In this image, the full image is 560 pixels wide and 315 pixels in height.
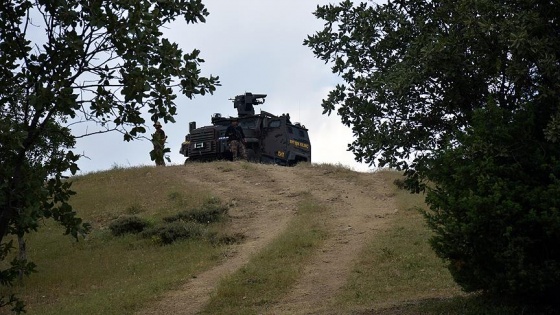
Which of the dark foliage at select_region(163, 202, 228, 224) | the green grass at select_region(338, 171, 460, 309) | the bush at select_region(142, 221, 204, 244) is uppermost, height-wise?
the dark foliage at select_region(163, 202, 228, 224)

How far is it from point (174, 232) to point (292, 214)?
417 centimetres

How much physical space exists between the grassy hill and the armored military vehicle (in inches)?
129

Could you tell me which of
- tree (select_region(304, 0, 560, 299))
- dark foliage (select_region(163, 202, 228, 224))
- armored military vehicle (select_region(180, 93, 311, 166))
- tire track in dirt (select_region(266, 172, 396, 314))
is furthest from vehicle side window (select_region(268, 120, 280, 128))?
tree (select_region(304, 0, 560, 299))

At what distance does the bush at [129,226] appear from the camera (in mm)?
25234

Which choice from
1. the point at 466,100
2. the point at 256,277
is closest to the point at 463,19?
the point at 466,100

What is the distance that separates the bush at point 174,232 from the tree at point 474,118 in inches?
458

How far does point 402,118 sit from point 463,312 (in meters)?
3.01

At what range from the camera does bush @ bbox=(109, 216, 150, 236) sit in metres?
25.2

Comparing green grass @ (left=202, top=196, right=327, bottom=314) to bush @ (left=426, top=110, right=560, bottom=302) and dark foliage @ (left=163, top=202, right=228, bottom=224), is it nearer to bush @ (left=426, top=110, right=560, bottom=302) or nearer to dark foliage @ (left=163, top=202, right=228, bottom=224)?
dark foliage @ (left=163, top=202, right=228, bottom=224)

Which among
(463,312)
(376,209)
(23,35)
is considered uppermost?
(23,35)

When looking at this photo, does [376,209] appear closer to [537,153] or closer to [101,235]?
[101,235]

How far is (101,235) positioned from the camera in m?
25.2

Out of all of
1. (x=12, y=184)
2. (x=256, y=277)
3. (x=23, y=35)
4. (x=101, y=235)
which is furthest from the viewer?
(x=101, y=235)

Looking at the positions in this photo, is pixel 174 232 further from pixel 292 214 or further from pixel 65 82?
pixel 65 82
